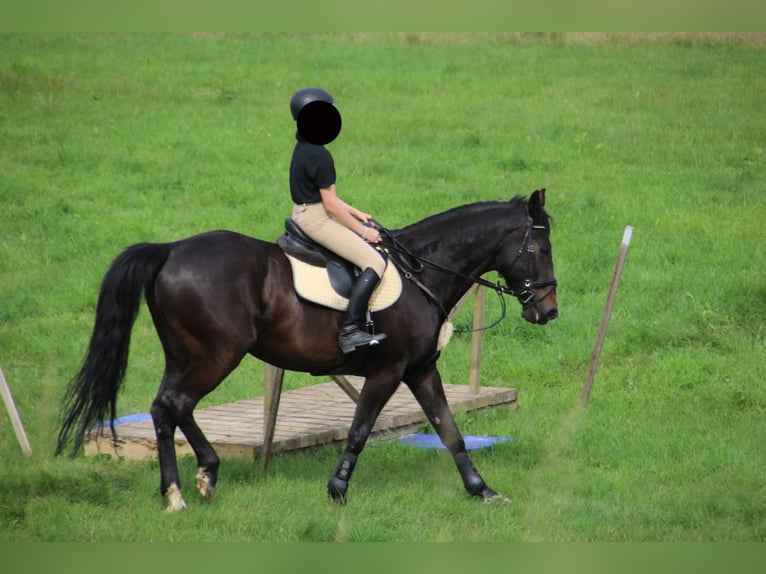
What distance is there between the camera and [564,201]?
18.6m

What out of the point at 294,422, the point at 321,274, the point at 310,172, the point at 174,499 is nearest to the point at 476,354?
the point at 294,422

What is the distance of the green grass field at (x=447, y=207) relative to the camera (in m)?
8.80

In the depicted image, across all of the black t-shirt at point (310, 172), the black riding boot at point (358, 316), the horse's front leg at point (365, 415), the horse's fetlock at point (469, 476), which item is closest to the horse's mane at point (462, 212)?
the black riding boot at point (358, 316)

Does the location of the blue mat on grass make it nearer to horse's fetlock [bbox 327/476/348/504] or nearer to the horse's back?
horse's fetlock [bbox 327/476/348/504]

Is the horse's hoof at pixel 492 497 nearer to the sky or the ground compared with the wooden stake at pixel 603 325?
nearer to the ground

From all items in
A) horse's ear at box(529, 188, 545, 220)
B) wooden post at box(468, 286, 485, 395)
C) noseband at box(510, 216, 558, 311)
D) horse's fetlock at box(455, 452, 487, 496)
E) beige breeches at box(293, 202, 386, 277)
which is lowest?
horse's fetlock at box(455, 452, 487, 496)

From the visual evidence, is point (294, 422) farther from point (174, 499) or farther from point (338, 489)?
point (174, 499)

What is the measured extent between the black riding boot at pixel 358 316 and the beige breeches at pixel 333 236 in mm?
100

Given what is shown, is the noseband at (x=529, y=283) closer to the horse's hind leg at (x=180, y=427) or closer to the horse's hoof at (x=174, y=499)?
the horse's hind leg at (x=180, y=427)

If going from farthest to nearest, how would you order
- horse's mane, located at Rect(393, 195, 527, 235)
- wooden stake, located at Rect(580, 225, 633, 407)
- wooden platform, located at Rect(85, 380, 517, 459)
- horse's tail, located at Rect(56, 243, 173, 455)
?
1. wooden stake, located at Rect(580, 225, 633, 407)
2. wooden platform, located at Rect(85, 380, 517, 459)
3. horse's mane, located at Rect(393, 195, 527, 235)
4. horse's tail, located at Rect(56, 243, 173, 455)

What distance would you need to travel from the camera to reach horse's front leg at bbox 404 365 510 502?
9.20 metres

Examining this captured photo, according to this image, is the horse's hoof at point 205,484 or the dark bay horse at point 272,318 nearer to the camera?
the dark bay horse at point 272,318

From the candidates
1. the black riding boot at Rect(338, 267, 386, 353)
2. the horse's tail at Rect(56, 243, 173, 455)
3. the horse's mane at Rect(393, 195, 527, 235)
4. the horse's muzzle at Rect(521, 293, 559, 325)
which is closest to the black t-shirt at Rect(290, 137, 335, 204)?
the black riding boot at Rect(338, 267, 386, 353)

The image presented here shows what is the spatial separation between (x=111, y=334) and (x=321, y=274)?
1.63 m
